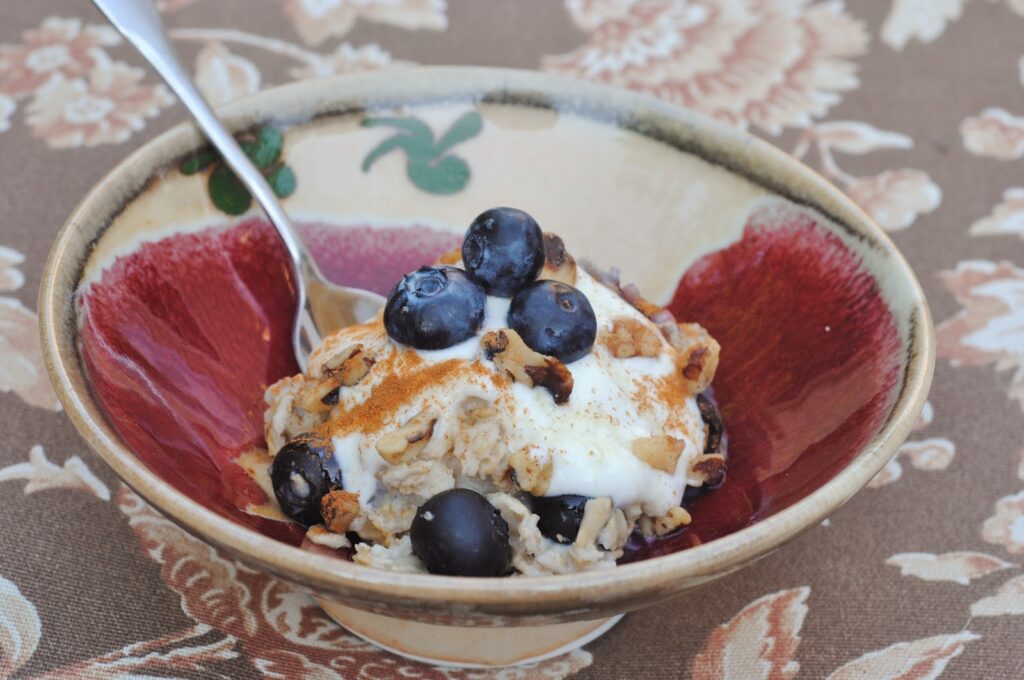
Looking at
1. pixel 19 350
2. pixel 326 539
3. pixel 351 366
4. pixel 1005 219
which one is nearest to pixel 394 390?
pixel 351 366

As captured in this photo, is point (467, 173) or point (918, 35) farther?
point (918, 35)

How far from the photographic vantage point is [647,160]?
4.35 feet

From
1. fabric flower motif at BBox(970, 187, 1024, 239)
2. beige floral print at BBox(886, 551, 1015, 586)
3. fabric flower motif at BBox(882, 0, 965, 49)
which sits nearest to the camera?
beige floral print at BBox(886, 551, 1015, 586)

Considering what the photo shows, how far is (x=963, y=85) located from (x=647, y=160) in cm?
97

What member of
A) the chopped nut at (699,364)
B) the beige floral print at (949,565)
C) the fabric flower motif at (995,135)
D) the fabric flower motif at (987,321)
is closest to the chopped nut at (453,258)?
the chopped nut at (699,364)

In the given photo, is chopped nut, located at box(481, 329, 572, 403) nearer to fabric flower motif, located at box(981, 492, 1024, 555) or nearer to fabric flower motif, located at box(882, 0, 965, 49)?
fabric flower motif, located at box(981, 492, 1024, 555)

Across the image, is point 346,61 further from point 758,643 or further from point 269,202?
point 758,643

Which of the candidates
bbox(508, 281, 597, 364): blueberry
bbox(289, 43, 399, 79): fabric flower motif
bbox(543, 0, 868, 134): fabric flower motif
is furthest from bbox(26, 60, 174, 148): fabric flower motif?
bbox(508, 281, 597, 364): blueberry

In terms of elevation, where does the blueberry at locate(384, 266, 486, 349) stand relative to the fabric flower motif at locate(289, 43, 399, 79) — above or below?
above

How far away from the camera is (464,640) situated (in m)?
0.96

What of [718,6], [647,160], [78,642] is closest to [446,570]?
[78,642]

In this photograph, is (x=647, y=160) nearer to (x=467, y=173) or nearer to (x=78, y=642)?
(x=467, y=173)

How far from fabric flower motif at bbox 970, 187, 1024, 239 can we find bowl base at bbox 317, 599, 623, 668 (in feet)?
3.46

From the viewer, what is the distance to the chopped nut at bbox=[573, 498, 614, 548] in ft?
3.01
